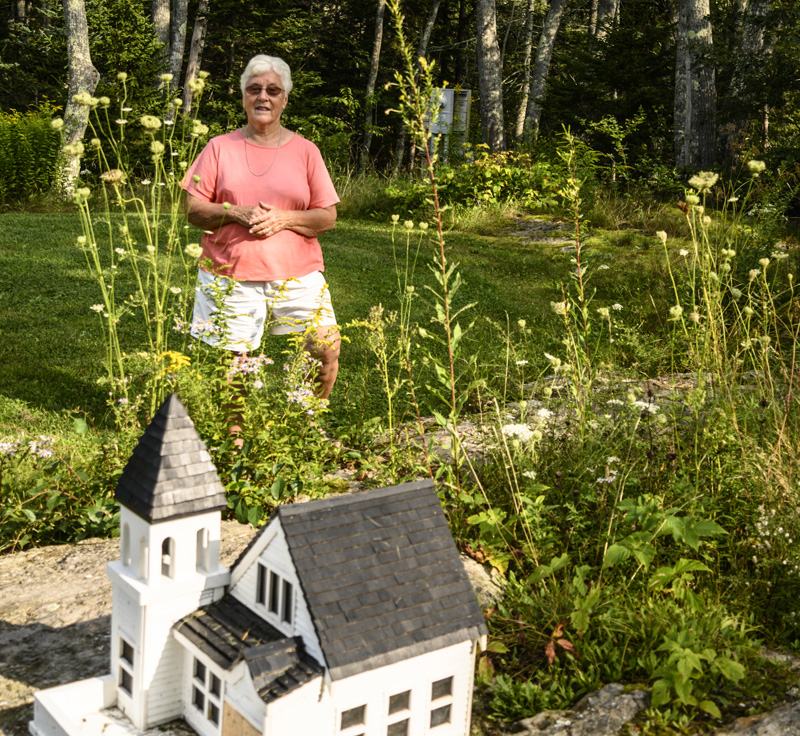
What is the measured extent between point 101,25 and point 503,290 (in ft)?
38.4

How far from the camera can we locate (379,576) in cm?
202

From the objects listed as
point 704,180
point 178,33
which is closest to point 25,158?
point 178,33

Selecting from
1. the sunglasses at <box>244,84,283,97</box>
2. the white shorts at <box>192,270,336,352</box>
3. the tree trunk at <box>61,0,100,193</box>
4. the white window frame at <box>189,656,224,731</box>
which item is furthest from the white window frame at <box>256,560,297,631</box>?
the tree trunk at <box>61,0,100,193</box>

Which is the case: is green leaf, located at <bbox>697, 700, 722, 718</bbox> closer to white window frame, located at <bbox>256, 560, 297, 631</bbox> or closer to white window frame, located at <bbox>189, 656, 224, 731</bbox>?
white window frame, located at <bbox>256, 560, 297, 631</bbox>

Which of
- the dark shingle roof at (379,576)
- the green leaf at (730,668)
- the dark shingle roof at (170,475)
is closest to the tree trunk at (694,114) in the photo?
the green leaf at (730,668)

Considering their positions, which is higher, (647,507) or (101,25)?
(101,25)

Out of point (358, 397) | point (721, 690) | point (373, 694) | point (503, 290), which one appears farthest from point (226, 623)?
point (503, 290)

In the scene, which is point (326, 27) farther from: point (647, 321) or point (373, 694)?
point (373, 694)

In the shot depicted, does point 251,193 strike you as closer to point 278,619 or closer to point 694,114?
point 278,619

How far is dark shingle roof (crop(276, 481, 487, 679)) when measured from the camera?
192 cm

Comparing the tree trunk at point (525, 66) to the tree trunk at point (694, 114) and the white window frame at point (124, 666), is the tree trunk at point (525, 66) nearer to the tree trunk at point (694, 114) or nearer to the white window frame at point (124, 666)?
the tree trunk at point (694, 114)

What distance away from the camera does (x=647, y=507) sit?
9.79 feet

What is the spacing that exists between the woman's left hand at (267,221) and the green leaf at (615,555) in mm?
2292

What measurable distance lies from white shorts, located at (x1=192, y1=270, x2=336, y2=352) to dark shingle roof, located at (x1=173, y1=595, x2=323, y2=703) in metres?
2.06
